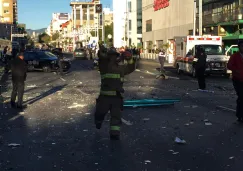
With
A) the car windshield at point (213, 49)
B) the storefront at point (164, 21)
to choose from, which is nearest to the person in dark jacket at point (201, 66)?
the car windshield at point (213, 49)

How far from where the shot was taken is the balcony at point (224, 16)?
141ft

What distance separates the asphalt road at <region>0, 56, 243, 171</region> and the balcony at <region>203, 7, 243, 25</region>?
1239 inches

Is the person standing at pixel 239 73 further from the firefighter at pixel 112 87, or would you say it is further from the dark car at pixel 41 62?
the dark car at pixel 41 62

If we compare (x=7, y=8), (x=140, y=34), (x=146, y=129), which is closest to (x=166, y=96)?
(x=146, y=129)

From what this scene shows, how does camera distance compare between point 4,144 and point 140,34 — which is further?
point 140,34

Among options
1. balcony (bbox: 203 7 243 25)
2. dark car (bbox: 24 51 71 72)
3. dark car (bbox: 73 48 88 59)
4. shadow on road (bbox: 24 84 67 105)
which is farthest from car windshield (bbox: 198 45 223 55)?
dark car (bbox: 73 48 88 59)

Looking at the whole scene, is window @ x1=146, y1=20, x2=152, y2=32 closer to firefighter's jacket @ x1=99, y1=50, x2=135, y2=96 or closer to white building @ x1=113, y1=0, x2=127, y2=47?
white building @ x1=113, y1=0, x2=127, y2=47

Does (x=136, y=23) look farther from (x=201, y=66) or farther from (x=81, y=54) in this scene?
(x=201, y=66)

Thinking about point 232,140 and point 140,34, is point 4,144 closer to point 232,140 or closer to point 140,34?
point 232,140

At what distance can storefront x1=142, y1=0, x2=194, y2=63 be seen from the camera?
61.3m

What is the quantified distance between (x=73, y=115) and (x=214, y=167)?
573 cm

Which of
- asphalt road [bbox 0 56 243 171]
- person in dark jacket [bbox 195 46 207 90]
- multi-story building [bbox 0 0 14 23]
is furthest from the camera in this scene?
multi-story building [bbox 0 0 14 23]

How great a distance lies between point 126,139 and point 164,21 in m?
66.6

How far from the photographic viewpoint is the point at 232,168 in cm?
616
